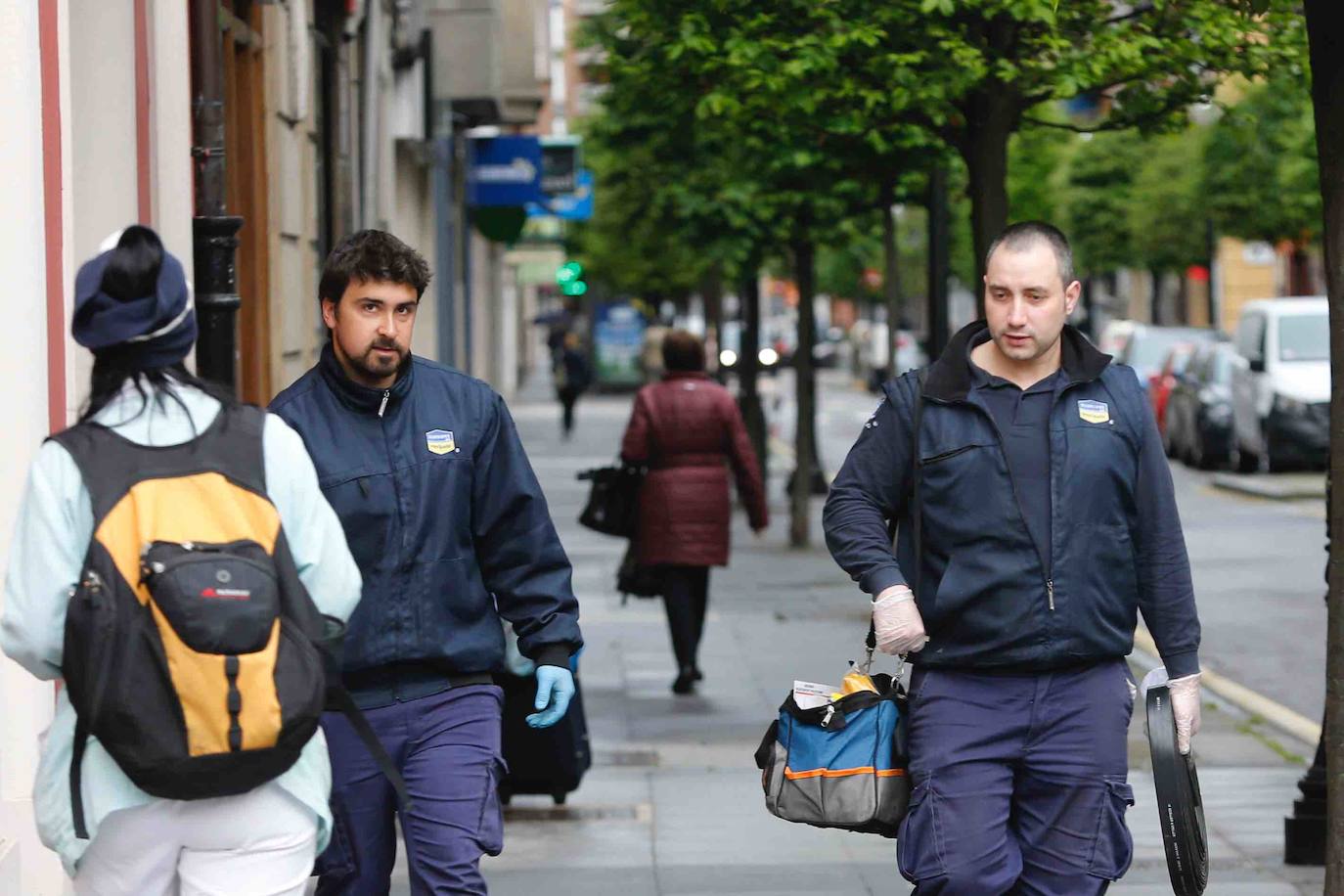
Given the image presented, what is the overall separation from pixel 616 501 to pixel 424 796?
6.67 metres

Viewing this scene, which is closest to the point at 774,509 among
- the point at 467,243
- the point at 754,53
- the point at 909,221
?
the point at 467,243

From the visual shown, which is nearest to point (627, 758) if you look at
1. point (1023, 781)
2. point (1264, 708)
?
point (1264, 708)

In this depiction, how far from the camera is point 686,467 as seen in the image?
444 inches

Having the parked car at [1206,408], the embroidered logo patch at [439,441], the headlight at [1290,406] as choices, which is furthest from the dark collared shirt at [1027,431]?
the parked car at [1206,408]

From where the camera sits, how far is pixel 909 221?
58.6m

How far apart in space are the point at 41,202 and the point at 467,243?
79.6 feet

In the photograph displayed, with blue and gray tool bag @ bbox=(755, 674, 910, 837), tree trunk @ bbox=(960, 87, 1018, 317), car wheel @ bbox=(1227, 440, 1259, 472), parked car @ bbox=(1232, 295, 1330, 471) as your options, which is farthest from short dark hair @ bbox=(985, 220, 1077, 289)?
car wheel @ bbox=(1227, 440, 1259, 472)

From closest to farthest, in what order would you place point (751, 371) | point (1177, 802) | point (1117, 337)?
point (1177, 802), point (751, 371), point (1117, 337)

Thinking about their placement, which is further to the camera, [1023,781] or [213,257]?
[213,257]

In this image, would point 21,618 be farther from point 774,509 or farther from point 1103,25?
point 774,509

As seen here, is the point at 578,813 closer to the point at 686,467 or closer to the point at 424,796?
the point at 686,467

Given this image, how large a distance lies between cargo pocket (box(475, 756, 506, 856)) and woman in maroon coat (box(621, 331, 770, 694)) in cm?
636

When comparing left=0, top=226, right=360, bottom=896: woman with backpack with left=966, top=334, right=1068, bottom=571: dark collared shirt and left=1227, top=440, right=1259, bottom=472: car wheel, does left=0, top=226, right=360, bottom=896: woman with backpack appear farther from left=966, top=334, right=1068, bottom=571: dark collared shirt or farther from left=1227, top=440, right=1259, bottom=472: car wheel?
left=1227, top=440, right=1259, bottom=472: car wheel

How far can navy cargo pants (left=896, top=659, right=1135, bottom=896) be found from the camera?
4762 millimetres
